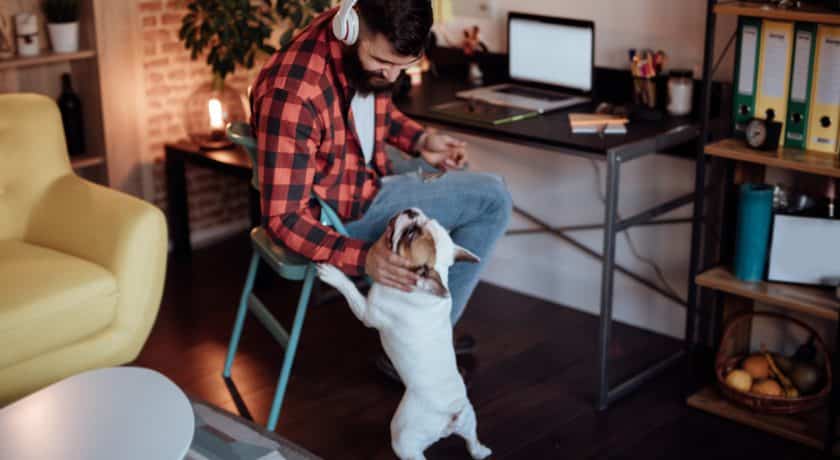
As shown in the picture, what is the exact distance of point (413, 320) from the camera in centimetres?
242

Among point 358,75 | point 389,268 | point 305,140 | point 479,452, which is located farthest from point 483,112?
point 479,452

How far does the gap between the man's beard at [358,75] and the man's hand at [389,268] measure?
41 centimetres

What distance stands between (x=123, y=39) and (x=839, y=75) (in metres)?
2.52

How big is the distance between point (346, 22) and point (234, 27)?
5.10 ft

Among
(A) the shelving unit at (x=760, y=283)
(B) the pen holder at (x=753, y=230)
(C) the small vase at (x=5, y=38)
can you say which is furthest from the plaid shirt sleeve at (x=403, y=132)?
(C) the small vase at (x=5, y=38)

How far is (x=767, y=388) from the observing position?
2896 millimetres

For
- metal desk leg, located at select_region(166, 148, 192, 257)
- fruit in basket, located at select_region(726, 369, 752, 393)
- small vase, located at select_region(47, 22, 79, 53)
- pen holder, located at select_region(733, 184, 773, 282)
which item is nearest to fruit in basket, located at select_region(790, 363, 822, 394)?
fruit in basket, located at select_region(726, 369, 752, 393)

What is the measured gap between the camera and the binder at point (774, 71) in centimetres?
274

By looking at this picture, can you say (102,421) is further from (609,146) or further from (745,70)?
(745,70)

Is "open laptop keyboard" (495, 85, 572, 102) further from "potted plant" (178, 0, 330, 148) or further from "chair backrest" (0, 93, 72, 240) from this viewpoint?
"chair backrest" (0, 93, 72, 240)

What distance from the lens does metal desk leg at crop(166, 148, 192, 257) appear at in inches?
162

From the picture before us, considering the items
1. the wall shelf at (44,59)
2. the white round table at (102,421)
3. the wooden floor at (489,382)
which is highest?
the wall shelf at (44,59)

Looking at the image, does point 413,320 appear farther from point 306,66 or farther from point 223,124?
point 223,124

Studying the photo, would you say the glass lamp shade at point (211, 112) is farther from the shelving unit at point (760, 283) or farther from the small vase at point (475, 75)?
the shelving unit at point (760, 283)
